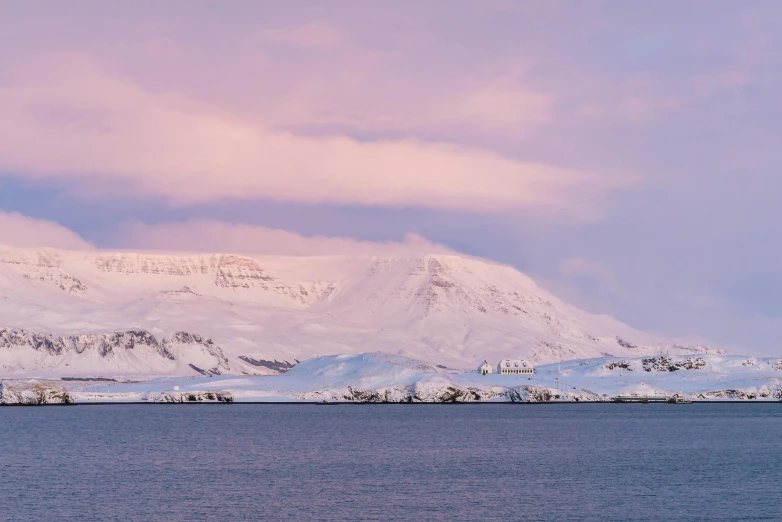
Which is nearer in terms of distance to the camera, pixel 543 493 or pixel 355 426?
pixel 543 493

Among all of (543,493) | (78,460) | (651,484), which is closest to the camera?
(543,493)

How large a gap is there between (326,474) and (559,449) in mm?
39040

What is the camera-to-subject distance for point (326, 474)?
101 m

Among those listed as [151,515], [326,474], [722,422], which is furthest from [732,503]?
[722,422]

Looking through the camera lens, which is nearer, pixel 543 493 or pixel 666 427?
pixel 543 493

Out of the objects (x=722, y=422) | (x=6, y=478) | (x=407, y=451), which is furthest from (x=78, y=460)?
(x=722, y=422)

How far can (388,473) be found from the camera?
10231 centimetres

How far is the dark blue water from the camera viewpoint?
79.6 metres

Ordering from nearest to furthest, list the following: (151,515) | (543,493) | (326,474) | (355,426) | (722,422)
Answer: (151,515)
(543,493)
(326,474)
(355,426)
(722,422)

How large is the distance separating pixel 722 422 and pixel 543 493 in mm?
115564

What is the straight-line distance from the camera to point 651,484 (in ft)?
312

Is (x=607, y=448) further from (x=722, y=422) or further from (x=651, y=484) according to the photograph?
(x=722, y=422)

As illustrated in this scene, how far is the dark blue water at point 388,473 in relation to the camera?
79.6 metres

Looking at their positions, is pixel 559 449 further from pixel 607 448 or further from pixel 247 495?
pixel 247 495
